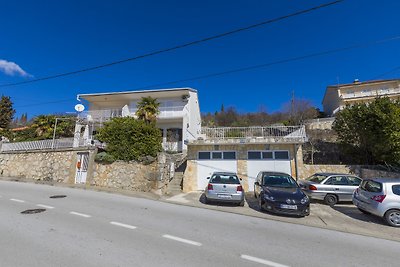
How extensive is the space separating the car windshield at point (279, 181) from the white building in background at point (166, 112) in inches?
473

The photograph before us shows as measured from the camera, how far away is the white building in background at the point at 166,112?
22.2 meters

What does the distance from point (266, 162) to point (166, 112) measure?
1221 cm

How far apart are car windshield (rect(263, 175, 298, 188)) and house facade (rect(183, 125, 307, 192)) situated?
4614 mm

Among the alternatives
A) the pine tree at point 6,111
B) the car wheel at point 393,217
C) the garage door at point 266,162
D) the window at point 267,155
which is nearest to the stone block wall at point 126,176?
the garage door at point 266,162

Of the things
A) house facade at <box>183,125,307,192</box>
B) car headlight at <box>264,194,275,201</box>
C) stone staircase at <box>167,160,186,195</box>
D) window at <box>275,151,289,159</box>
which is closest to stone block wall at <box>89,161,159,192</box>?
stone staircase at <box>167,160,186,195</box>

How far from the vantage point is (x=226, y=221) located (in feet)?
24.0

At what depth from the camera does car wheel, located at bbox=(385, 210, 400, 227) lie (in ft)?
25.2

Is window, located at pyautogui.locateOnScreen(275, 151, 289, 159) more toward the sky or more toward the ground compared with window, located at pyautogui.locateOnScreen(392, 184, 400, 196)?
more toward the sky

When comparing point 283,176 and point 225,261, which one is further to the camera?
point 283,176

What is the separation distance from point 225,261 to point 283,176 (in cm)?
713

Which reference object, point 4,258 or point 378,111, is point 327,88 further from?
point 4,258

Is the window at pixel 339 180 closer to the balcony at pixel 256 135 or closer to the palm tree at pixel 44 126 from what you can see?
the balcony at pixel 256 135

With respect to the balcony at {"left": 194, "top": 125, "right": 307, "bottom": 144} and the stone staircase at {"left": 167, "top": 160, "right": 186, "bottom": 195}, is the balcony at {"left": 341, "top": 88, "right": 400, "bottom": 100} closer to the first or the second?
the balcony at {"left": 194, "top": 125, "right": 307, "bottom": 144}

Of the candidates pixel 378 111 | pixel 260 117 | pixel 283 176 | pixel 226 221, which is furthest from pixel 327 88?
pixel 226 221
